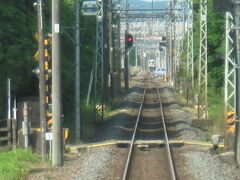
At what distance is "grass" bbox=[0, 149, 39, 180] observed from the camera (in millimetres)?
15484

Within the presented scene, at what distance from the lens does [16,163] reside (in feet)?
56.6

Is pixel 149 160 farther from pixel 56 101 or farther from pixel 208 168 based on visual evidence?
pixel 56 101

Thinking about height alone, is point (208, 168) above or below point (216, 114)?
below

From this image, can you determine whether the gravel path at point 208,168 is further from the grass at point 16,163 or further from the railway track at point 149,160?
the grass at point 16,163

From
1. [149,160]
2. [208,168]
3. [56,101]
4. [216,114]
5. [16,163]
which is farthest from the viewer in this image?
[216,114]

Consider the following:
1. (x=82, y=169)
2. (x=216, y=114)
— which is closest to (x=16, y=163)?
(x=82, y=169)

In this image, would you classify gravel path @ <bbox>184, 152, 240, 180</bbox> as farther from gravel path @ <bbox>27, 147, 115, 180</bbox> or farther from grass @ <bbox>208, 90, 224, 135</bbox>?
grass @ <bbox>208, 90, 224, 135</bbox>

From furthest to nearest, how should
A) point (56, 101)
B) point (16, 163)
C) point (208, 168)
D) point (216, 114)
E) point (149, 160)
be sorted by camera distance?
point (216, 114) < point (149, 160) < point (56, 101) < point (208, 168) < point (16, 163)

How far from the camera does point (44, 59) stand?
1991 centimetres

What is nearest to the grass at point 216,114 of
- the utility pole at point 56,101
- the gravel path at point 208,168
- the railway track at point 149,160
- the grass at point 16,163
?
the railway track at point 149,160

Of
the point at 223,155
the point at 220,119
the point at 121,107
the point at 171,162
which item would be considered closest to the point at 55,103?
the point at 171,162

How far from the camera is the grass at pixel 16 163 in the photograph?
50.8 ft

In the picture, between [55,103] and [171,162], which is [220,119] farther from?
[55,103]

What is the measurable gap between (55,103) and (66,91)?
50.3 feet
